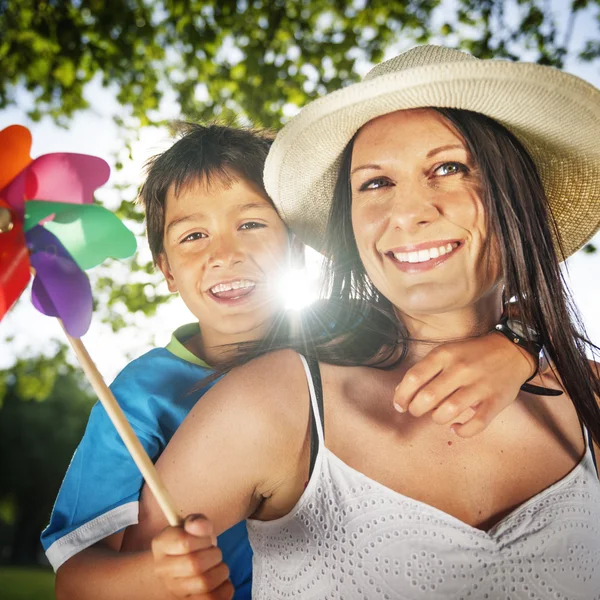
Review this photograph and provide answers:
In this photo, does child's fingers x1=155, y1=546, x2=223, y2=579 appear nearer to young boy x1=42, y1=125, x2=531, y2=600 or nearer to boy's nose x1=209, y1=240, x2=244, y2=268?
young boy x1=42, y1=125, x2=531, y2=600

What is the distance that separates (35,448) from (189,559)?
3201 centimetres

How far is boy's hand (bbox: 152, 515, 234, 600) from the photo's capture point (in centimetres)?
147

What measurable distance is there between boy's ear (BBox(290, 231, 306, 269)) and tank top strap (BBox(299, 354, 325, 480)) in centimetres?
112

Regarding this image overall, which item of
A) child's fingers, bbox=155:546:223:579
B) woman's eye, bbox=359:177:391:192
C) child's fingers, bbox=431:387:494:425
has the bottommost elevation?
child's fingers, bbox=155:546:223:579

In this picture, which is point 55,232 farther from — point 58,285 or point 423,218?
point 423,218

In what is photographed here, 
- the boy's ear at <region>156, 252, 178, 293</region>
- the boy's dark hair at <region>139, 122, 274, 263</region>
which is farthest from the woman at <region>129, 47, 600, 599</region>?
the boy's ear at <region>156, 252, 178, 293</region>

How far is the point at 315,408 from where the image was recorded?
1.81 m

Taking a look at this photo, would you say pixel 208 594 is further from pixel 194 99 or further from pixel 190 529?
pixel 194 99

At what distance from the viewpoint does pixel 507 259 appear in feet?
6.37

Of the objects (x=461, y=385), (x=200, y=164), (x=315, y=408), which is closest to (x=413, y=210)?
(x=461, y=385)

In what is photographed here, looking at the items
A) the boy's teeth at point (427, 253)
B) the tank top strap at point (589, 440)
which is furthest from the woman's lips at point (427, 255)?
the tank top strap at point (589, 440)

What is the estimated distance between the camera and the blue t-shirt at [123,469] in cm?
217

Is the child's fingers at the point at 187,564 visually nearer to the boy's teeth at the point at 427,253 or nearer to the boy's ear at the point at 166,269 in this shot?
the boy's teeth at the point at 427,253

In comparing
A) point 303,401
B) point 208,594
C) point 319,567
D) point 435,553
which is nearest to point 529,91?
point 303,401
